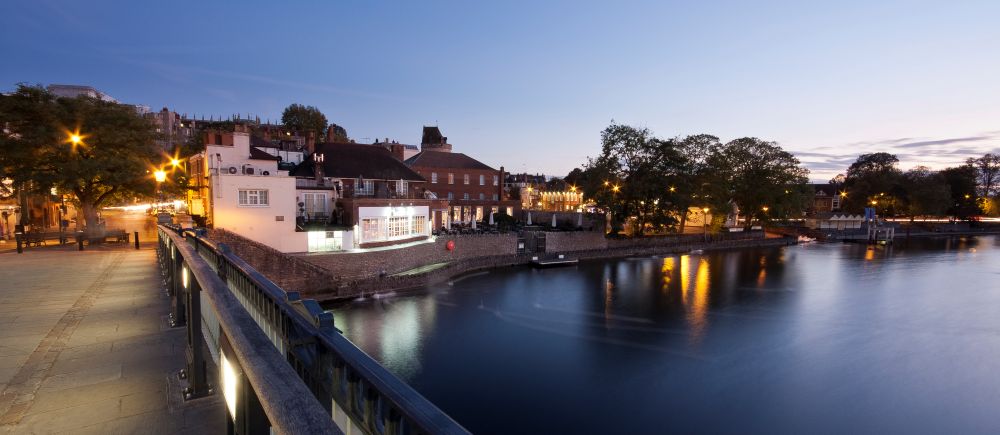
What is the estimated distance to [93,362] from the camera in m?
6.66

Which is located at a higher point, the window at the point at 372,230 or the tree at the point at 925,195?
the tree at the point at 925,195

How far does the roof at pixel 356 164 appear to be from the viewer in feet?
120

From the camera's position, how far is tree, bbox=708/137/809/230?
2286 inches

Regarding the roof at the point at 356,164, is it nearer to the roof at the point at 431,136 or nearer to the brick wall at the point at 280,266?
the brick wall at the point at 280,266

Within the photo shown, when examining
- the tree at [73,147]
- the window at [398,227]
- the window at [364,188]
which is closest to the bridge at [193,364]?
the tree at [73,147]

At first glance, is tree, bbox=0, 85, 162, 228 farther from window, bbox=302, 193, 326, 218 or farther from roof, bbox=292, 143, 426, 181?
roof, bbox=292, 143, 426, 181

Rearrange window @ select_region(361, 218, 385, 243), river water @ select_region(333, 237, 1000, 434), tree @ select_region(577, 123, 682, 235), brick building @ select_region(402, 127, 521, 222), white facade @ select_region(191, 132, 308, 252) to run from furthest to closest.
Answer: brick building @ select_region(402, 127, 521, 222)
tree @ select_region(577, 123, 682, 235)
window @ select_region(361, 218, 385, 243)
white facade @ select_region(191, 132, 308, 252)
river water @ select_region(333, 237, 1000, 434)

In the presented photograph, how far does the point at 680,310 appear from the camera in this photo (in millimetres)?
29594

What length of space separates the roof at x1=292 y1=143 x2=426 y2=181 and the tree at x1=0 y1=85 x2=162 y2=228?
12.1 m

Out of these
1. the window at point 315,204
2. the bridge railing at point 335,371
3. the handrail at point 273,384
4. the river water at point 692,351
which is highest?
the window at point 315,204

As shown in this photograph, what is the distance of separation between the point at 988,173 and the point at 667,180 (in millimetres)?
96297

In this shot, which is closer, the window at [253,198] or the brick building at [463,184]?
the window at [253,198]

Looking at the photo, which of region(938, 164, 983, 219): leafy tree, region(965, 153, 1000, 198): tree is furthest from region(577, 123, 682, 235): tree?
region(965, 153, 1000, 198): tree

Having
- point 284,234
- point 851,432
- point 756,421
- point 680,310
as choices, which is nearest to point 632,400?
point 756,421
